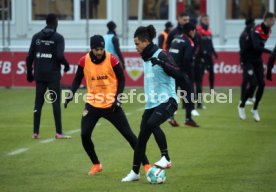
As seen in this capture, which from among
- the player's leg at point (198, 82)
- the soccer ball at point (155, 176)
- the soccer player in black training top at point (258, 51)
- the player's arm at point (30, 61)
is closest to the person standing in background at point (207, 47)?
the player's leg at point (198, 82)

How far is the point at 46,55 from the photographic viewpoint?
15398mm

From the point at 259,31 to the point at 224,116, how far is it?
2.73 m

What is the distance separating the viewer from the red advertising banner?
27594 millimetres

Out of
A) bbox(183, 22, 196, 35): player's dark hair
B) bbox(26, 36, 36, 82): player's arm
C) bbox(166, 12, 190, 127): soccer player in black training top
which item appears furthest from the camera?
bbox(166, 12, 190, 127): soccer player in black training top

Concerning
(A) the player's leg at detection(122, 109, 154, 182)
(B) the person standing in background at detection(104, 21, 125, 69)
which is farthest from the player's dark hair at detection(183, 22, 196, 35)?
(A) the player's leg at detection(122, 109, 154, 182)

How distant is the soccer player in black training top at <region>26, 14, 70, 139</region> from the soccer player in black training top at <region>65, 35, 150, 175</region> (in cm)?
380

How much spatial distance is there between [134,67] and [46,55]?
Result: 486 inches

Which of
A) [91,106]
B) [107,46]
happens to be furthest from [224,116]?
[91,106]

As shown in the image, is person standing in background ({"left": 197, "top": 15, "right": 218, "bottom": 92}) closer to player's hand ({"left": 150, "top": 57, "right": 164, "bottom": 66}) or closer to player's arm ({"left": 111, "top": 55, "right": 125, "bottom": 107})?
player's arm ({"left": 111, "top": 55, "right": 125, "bottom": 107})

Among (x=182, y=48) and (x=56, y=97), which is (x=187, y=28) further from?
(x=56, y=97)

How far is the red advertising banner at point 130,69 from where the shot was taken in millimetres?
27594

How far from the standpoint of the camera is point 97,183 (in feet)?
35.0

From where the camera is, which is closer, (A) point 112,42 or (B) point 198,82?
(B) point 198,82

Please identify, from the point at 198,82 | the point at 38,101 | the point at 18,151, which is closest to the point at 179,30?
the point at 198,82
